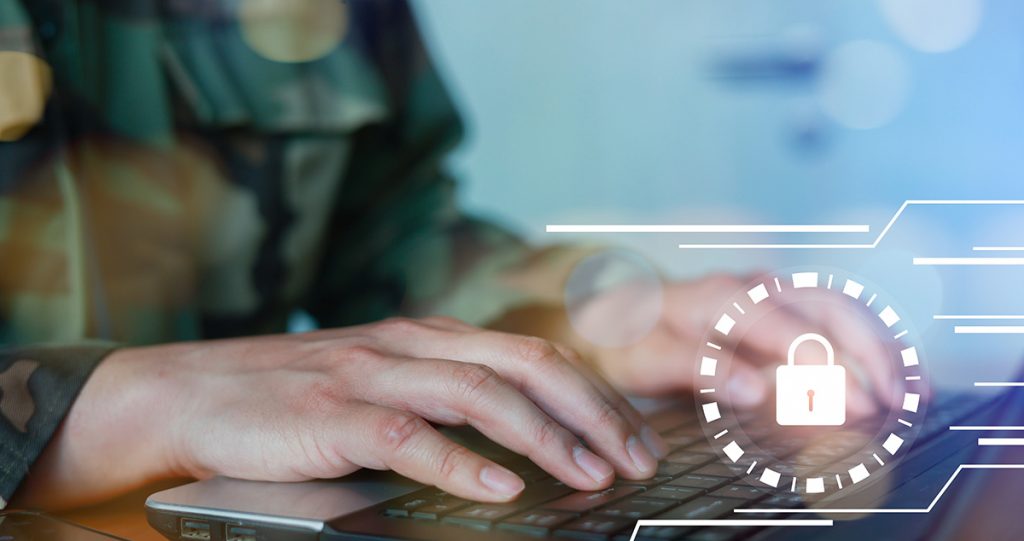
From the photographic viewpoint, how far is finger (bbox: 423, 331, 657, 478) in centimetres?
32

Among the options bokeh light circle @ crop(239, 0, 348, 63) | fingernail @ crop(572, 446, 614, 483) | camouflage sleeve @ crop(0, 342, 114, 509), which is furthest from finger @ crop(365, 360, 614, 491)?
bokeh light circle @ crop(239, 0, 348, 63)

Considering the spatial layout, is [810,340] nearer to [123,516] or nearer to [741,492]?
[741,492]

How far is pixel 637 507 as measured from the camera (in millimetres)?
276

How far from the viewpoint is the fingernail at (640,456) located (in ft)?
1.05

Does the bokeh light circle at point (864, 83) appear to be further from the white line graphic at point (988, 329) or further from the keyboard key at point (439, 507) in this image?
the keyboard key at point (439, 507)

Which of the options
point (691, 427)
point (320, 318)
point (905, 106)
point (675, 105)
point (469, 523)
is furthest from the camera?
point (675, 105)

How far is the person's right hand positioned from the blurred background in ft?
0.25

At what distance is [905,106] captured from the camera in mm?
483

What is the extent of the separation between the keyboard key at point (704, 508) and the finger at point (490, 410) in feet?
0.10

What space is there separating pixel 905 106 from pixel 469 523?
1.08 feet

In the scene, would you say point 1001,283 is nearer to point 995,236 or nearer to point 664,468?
point 995,236

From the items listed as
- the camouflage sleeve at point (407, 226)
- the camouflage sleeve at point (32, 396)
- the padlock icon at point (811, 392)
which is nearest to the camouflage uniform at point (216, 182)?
the camouflage sleeve at point (407, 226)

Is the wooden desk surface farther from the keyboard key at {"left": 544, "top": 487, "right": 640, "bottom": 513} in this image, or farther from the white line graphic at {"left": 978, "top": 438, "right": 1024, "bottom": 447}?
the white line graphic at {"left": 978, "top": 438, "right": 1024, "bottom": 447}

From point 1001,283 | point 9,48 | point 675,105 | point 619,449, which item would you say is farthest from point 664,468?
point 675,105
